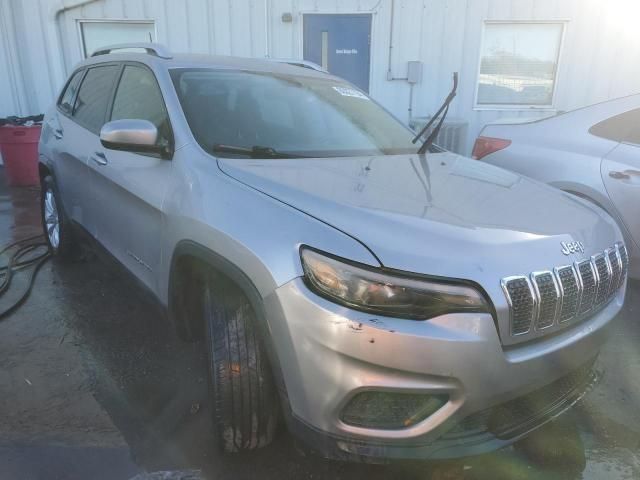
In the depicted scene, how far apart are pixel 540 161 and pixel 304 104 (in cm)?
208

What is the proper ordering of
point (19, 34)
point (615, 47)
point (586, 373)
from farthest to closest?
point (19, 34) → point (615, 47) → point (586, 373)

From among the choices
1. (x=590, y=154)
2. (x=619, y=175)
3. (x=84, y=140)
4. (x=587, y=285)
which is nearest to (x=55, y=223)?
(x=84, y=140)

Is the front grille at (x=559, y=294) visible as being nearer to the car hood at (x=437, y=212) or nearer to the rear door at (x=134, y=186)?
the car hood at (x=437, y=212)

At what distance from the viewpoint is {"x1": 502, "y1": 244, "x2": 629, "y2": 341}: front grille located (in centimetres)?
164

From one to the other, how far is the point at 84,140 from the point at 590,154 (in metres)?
3.63

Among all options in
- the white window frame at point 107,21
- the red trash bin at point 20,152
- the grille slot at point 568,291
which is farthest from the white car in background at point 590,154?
the red trash bin at point 20,152

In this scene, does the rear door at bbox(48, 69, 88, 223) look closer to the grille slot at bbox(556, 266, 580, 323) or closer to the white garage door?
the grille slot at bbox(556, 266, 580, 323)

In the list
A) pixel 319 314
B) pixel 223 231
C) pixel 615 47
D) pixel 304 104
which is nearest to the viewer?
pixel 319 314

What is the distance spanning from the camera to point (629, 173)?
11.4 ft

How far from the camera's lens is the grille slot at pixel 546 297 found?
Result: 1.68 meters

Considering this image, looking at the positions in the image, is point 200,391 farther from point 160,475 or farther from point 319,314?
point 319,314

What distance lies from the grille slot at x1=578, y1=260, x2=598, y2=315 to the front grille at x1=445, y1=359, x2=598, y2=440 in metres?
0.26

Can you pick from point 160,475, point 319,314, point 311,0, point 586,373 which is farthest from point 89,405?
point 311,0

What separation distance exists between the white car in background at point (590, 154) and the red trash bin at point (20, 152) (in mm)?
6517
